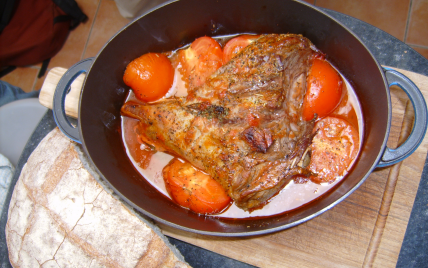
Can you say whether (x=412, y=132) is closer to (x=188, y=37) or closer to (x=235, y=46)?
(x=235, y=46)

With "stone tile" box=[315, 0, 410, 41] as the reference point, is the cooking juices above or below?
below

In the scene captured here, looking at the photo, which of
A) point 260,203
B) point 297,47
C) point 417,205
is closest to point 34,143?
point 260,203

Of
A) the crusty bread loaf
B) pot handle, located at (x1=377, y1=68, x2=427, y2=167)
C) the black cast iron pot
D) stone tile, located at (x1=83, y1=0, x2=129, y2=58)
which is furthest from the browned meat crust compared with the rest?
stone tile, located at (x1=83, y1=0, x2=129, y2=58)

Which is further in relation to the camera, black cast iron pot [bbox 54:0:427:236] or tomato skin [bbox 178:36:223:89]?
tomato skin [bbox 178:36:223:89]

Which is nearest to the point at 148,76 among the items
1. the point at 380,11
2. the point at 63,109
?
the point at 63,109

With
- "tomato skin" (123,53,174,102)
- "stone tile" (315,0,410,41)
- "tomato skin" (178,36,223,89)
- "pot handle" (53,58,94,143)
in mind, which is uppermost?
"stone tile" (315,0,410,41)

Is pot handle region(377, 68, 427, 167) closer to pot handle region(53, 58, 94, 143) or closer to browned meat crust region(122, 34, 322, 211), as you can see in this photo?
browned meat crust region(122, 34, 322, 211)

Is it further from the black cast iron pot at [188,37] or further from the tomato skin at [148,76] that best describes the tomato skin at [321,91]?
the tomato skin at [148,76]

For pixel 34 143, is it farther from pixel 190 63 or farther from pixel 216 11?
pixel 216 11
